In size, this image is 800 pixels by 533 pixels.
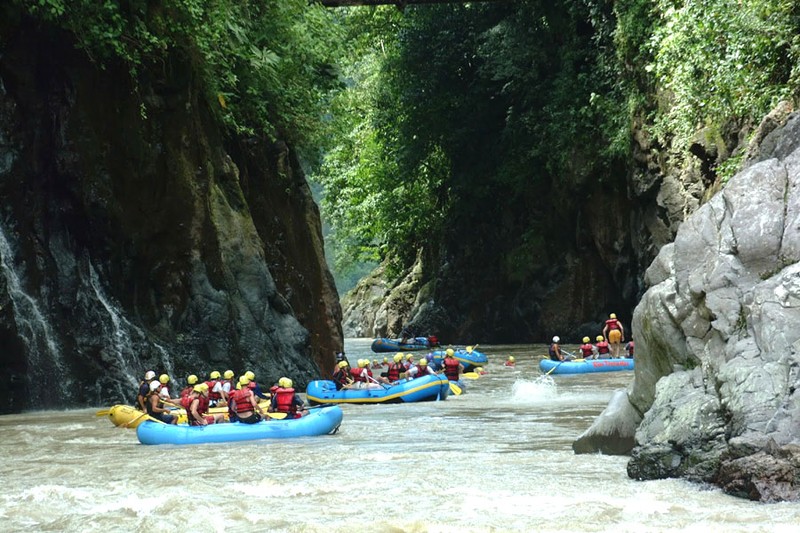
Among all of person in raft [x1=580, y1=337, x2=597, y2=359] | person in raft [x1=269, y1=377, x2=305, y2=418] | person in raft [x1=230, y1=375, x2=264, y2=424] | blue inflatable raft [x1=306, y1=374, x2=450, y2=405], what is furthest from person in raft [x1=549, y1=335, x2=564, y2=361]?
person in raft [x1=230, y1=375, x2=264, y2=424]

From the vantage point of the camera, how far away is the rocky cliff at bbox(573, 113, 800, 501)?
33.7 feet

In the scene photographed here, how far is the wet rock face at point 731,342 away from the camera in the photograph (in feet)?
33.7

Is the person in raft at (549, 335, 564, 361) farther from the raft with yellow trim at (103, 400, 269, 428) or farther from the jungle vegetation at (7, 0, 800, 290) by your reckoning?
the raft with yellow trim at (103, 400, 269, 428)

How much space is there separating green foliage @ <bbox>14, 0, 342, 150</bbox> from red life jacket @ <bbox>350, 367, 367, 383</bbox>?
5.90 m

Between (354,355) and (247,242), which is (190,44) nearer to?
(247,242)

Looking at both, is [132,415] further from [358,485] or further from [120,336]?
[358,485]

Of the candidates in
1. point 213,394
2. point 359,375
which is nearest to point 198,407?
point 213,394

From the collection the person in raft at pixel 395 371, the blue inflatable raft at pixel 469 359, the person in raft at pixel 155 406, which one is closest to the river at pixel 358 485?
the person in raft at pixel 155 406

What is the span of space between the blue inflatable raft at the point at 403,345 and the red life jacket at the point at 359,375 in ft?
59.6

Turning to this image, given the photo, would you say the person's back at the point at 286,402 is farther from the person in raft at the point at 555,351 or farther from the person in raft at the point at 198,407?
the person in raft at the point at 555,351

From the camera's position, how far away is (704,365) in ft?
38.7

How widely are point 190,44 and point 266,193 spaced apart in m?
5.40

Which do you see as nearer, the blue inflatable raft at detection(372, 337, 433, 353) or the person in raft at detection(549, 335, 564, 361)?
the person in raft at detection(549, 335, 564, 361)

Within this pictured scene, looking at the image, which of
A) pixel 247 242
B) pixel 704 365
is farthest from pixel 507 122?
pixel 704 365
